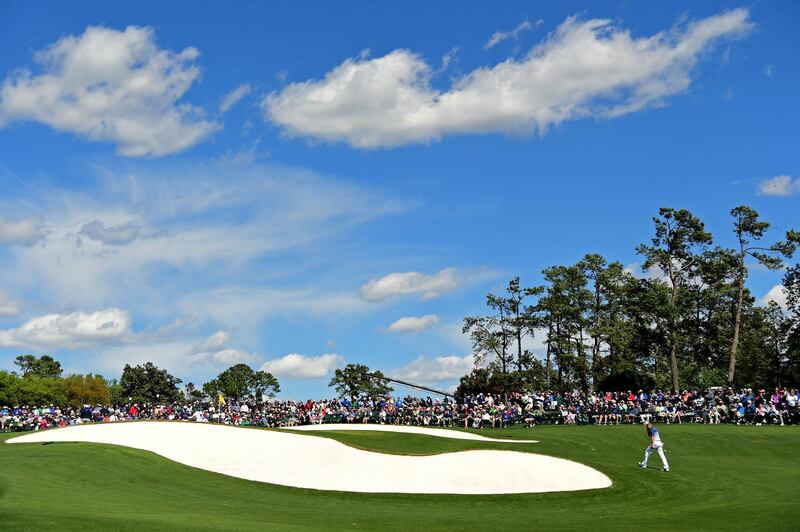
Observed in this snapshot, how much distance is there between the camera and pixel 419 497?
25.0 m

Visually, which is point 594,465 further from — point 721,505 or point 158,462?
point 158,462

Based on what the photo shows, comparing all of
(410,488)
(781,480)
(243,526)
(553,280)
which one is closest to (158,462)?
(410,488)

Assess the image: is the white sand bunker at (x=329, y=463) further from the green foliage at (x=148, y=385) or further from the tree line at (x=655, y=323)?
the green foliage at (x=148, y=385)

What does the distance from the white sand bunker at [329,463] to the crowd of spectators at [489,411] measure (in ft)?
49.3

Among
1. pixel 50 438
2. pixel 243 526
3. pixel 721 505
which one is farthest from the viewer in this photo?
pixel 50 438

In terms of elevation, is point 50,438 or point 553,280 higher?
point 553,280

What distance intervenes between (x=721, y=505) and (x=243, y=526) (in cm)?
1412

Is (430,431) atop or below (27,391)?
below

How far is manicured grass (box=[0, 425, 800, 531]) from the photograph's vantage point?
1833cm

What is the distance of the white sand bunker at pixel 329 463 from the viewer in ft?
89.6

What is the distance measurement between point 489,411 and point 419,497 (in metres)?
25.4

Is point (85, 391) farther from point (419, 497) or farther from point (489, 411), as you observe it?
point (419, 497)

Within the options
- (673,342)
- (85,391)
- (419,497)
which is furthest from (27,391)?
(419,497)

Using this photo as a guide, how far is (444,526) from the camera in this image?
18875mm
